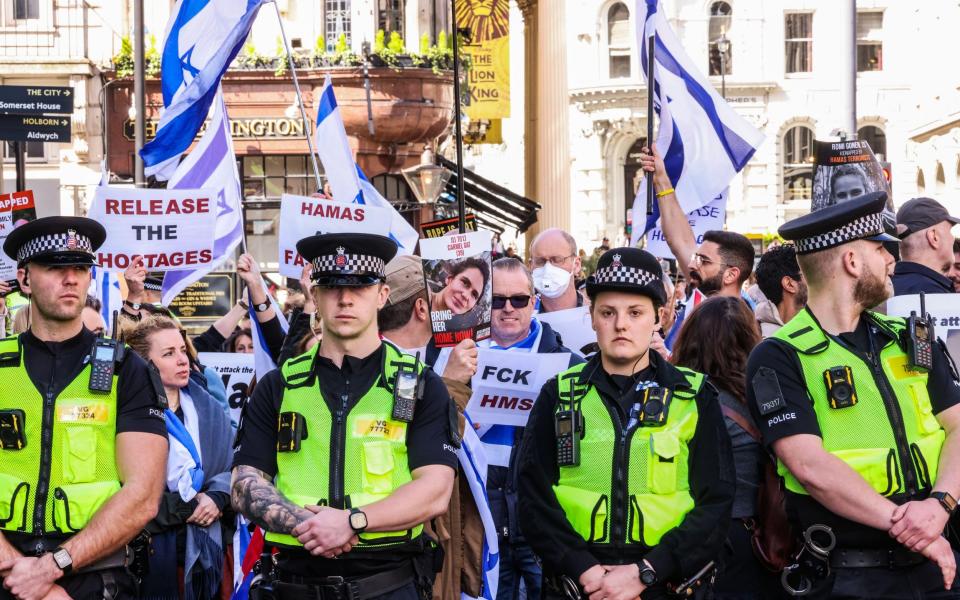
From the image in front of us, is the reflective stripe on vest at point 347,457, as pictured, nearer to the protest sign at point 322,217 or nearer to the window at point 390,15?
the protest sign at point 322,217

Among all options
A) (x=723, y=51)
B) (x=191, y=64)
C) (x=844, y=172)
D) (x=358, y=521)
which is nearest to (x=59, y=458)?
(x=358, y=521)

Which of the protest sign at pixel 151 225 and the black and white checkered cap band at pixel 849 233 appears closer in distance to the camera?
the black and white checkered cap band at pixel 849 233

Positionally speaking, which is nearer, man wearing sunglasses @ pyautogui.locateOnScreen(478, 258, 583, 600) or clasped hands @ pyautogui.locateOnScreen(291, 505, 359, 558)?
clasped hands @ pyautogui.locateOnScreen(291, 505, 359, 558)

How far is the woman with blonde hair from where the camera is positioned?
627cm

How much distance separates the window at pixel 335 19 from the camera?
24.5m

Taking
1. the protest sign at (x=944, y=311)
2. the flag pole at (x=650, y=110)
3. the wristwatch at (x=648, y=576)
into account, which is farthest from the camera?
the flag pole at (x=650, y=110)

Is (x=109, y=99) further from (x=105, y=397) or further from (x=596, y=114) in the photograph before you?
(x=596, y=114)

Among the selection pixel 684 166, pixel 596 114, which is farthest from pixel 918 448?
pixel 596 114

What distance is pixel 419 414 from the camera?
5.19 metres

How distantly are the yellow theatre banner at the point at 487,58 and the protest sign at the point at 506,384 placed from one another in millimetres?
21508

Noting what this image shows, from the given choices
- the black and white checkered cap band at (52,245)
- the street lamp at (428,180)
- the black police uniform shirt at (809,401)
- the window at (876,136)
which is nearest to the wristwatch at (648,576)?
A: the black police uniform shirt at (809,401)

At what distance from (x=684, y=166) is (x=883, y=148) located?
41.5 metres

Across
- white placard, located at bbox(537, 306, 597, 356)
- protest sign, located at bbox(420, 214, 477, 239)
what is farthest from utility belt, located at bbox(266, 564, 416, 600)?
protest sign, located at bbox(420, 214, 477, 239)

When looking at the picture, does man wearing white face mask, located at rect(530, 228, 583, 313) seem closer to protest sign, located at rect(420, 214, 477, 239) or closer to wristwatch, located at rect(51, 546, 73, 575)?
protest sign, located at rect(420, 214, 477, 239)
